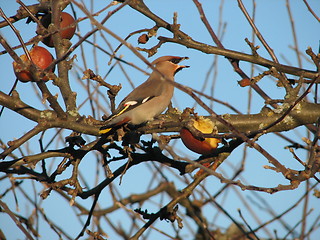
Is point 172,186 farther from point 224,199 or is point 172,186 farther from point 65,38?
point 65,38

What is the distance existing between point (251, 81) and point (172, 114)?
0.66 meters

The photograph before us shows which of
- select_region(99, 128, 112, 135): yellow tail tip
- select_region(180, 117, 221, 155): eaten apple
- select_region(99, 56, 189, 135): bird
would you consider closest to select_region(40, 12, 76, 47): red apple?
select_region(99, 56, 189, 135): bird

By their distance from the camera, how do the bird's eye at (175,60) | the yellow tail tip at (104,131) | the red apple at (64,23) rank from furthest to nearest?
the bird's eye at (175,60) < the red apple at (64,23) < the yellow tail tip at (104,131)

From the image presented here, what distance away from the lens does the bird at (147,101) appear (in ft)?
10.3

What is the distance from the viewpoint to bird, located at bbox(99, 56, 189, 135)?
3.15 meters

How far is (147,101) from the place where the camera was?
3838mm

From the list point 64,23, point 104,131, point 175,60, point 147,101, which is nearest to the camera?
point 104,131

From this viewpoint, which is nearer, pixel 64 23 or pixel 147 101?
pixel 64 23

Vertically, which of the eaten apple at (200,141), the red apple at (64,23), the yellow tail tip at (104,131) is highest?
the red apple at (64,23)

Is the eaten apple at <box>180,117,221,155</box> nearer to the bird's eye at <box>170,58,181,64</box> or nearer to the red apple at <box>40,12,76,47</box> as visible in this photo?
the red apple at <box>40,12,76,47</box>

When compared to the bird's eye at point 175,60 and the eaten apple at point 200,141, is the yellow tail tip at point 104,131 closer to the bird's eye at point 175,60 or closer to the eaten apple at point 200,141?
the eaten apple at point 200,141

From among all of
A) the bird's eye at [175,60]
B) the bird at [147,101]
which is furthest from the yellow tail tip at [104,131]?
the bird's eye at [175,60]

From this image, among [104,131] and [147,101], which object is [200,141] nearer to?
[104,131]

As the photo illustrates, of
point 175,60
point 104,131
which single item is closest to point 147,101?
point 104,131
